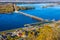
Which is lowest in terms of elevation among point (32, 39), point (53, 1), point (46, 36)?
point (53, 1)

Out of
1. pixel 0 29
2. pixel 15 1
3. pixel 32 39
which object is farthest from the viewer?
pixel 15 1

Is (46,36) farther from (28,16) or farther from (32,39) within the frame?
(28,16)

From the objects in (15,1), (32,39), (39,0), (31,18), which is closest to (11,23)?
(31,18)

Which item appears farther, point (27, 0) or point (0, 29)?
point (27, 0)

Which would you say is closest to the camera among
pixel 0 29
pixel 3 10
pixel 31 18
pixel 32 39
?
pixel 32 39

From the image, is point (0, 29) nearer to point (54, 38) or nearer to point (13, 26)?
point (13, 26)

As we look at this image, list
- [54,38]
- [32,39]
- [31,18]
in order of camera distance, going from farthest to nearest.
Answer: [31,18], [32,39], [54,38]

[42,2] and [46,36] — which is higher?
[46,36]

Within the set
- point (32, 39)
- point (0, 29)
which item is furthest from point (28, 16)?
point (32, 39)

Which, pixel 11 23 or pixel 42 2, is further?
pixel 42 2
